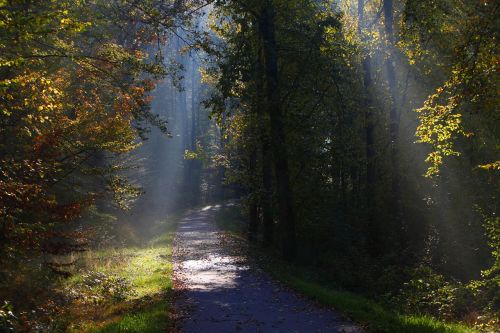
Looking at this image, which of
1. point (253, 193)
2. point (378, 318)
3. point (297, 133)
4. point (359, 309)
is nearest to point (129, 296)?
point (359, 309)

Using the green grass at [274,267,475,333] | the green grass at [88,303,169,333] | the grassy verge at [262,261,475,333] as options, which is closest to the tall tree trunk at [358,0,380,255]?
the grassy verge at [262,261,475,333]

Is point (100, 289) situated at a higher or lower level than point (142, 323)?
lower

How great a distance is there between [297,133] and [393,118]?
4236 mm

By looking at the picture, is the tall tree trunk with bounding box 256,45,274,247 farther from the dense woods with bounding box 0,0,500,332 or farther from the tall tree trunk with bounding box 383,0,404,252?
the tall tree trunk with bounding box 383,0,404,252

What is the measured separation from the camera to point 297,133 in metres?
20.2

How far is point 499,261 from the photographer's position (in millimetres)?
9969

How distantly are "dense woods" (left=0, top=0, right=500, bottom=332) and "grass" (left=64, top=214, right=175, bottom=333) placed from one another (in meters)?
0.95

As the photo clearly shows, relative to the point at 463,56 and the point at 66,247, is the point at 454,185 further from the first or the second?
the point at 66,247

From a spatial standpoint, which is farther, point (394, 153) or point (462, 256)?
point (394, 153)

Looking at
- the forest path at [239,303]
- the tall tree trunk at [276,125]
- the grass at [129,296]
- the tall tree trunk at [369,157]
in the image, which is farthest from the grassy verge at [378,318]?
the tall tree trunk at [369,157]

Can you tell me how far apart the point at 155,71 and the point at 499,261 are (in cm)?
951

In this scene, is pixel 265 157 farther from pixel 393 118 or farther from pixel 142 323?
pixel 142 323

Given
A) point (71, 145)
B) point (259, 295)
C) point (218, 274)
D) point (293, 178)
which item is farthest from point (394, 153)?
point (71, 145)

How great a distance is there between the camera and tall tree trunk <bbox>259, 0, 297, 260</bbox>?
17.8 m
